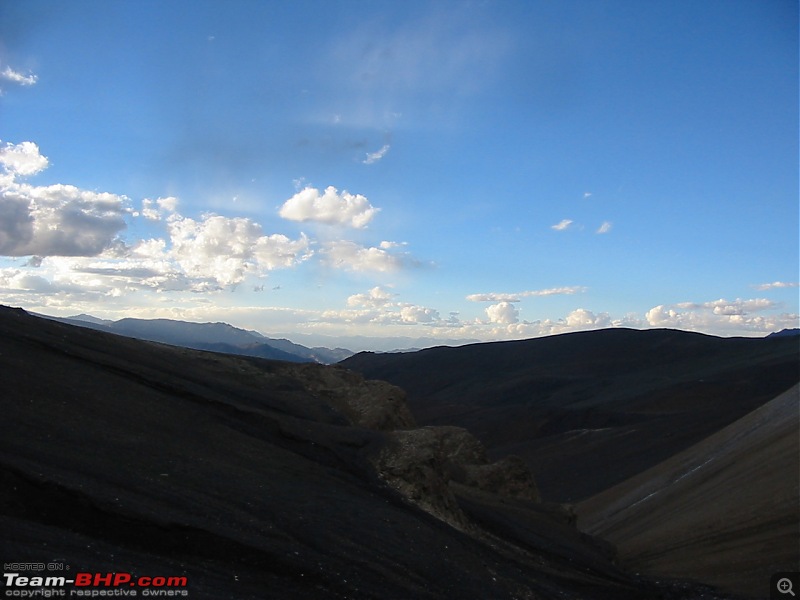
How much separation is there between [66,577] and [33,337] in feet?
35.4

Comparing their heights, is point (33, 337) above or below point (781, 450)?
above

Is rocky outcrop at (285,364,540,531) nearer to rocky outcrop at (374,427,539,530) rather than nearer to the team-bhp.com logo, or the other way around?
rocky outcrop at (374,427,539,530)

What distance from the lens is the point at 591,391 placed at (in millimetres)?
87188

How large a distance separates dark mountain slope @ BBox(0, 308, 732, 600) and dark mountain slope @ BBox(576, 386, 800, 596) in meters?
2.24

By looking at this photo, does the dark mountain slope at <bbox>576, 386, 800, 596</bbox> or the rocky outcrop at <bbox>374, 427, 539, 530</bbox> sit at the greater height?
the rocky outcrop at <bbox>374, 427, 539, 530</bbox>

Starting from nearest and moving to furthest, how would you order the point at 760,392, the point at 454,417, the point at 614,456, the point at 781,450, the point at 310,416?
the point at 310,416
the point at 781,450
the point at 614,456
the point at 760,392
the point at 454,417

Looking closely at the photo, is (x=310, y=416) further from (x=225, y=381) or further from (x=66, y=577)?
(x=66, y=577)

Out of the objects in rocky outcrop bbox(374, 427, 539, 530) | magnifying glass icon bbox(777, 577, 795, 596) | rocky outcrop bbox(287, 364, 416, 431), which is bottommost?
magnifying glass icon bbox(777, 577, 795, 596)

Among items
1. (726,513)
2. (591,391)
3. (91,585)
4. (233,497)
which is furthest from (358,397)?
(591,391)

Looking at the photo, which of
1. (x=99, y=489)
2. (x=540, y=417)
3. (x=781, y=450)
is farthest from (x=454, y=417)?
(x=99, y=489)

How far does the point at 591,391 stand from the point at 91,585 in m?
86.3

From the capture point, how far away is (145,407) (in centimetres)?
1372

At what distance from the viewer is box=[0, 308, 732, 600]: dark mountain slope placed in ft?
28.1

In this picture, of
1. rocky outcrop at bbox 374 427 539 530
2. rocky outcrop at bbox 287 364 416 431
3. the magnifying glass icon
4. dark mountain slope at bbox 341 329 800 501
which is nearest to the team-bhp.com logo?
rocky outcrop at bbox 374 427 539 530
